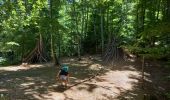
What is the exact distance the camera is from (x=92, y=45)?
115ft

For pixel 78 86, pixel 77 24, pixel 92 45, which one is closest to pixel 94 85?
pixel 78 86

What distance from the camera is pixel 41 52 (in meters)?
26.3

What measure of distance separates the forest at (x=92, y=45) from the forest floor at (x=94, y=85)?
0.05 m

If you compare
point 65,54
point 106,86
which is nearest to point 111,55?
point 106,86

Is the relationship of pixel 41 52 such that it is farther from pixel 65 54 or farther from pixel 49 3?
pixel 65 54

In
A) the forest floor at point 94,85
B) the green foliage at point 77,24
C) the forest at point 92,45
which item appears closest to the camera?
the forest floor at point 94,85

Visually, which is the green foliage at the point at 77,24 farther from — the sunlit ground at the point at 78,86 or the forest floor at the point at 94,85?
the sunlit ground at the point at 78,86

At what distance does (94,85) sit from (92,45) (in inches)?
774

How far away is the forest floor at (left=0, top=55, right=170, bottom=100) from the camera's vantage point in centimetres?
1334

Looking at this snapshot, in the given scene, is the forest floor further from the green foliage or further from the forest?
the green foliage

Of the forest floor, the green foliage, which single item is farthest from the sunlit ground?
the green foliage

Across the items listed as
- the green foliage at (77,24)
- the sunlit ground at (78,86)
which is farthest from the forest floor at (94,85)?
the green foliage at (77,24)

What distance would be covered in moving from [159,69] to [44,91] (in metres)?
10.4

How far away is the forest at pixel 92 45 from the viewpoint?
14.6 meters
